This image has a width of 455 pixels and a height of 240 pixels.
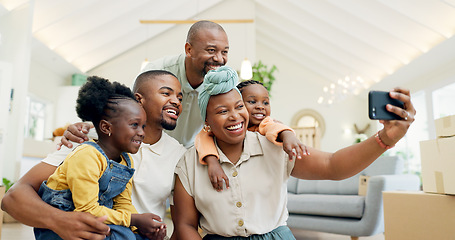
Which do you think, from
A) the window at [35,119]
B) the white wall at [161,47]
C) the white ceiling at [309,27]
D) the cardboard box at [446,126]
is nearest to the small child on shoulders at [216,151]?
the cardboard box at [446,126]

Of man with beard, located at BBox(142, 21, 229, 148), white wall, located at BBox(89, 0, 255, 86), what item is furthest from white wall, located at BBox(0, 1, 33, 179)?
man with beard, located at BBox(142, 21, 229, 148)

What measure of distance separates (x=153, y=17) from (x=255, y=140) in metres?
7.12

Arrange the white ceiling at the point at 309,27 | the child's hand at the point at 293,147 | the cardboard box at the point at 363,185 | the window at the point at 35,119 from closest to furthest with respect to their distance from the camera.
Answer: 1. the child's hand at the point at 293,147
2. the cardboard box at the point at 363,185
3. the white ceiling at the point at 309,27
4. the window at the point at 35,119

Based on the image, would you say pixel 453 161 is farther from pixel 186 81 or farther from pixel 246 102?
pixel 186 81

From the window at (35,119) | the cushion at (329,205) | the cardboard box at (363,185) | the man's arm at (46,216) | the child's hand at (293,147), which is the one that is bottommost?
the cushion at (329,205)

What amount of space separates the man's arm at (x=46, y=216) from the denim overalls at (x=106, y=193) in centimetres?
3

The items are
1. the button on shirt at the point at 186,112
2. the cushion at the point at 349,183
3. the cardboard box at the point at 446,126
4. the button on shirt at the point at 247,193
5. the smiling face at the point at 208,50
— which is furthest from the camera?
the cushion at the point at 349,183

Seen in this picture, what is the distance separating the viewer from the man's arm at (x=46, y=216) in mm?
1090

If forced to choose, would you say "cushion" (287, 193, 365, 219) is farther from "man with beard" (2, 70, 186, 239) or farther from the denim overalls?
the denim overalls

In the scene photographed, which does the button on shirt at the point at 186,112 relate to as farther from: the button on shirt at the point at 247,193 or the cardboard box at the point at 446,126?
the cardboard box at the point at 446,126

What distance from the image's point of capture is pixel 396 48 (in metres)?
7.42

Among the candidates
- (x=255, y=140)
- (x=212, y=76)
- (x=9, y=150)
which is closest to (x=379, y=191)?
(x=255, y=140)

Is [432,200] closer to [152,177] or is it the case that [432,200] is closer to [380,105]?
[380,105]

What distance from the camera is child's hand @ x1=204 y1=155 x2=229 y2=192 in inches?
52.1
